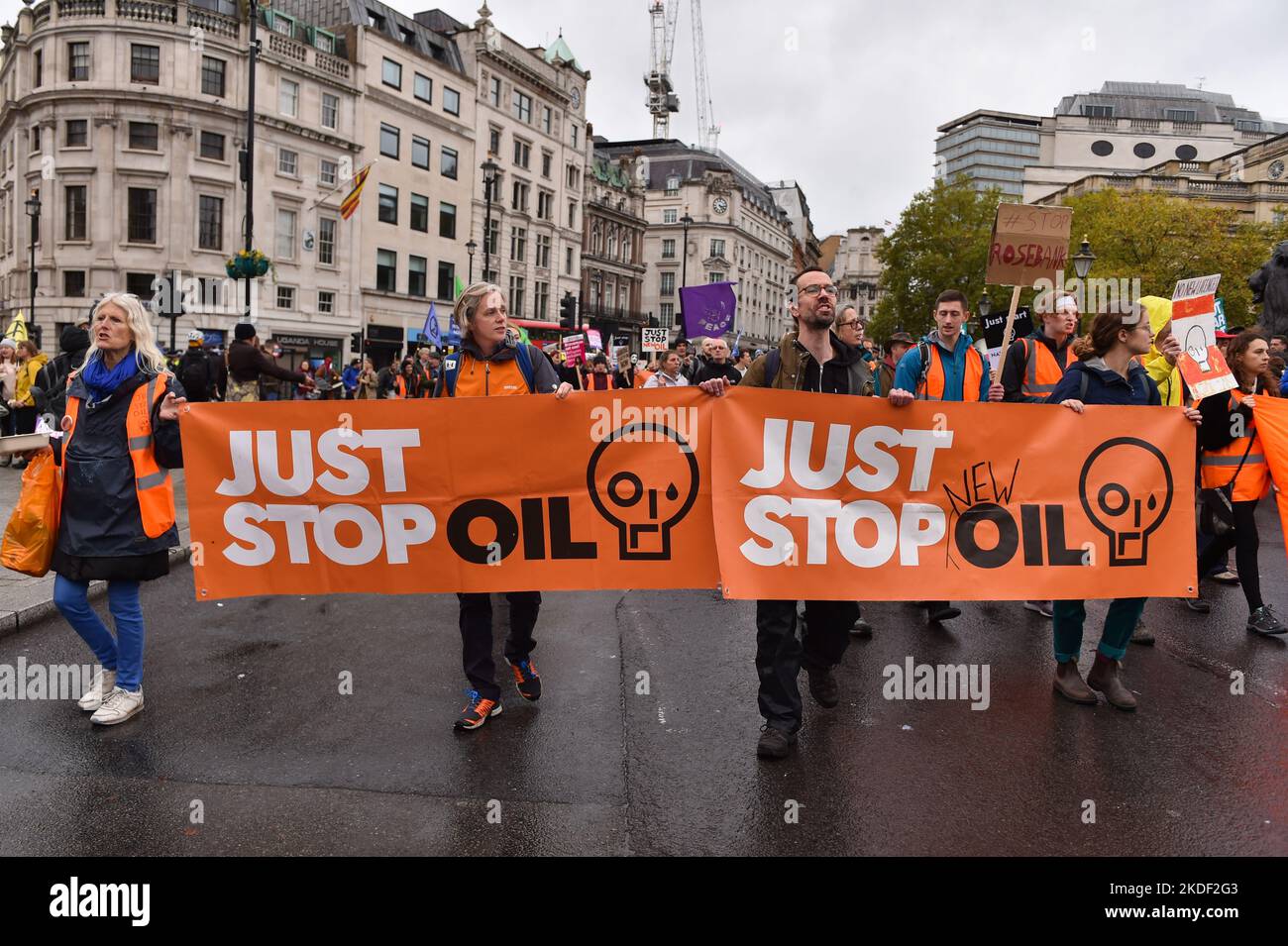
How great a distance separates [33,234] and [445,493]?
136 feet

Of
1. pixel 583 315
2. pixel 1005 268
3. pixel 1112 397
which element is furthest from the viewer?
pixel 583 315

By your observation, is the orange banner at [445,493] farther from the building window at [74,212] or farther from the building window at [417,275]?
the building window at [417,275]

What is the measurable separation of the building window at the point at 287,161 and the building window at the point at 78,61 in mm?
7805

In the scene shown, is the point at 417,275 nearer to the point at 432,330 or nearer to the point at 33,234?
the point at 33,234

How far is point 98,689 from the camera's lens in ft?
15.1

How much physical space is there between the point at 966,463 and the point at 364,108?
158 ft

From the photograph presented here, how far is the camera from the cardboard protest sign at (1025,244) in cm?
554

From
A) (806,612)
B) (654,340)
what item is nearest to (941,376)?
(806,612)

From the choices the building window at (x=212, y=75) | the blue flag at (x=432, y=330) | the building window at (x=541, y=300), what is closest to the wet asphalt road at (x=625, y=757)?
the blue flag at (x=432, y=330)

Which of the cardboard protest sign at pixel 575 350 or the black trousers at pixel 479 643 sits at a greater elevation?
the cardboard protest sign at pixel 575 350

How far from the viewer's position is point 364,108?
1826 inches

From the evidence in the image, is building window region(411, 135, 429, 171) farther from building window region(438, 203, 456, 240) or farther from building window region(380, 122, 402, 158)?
building window region(438, 203, 456, 240)
